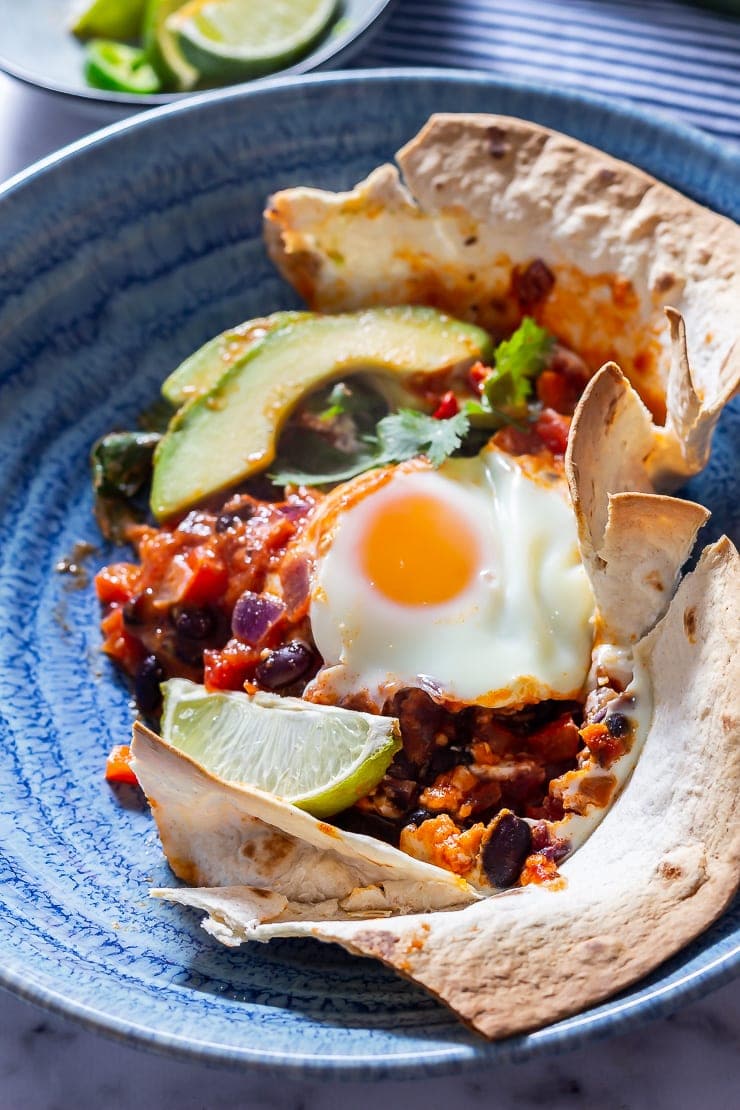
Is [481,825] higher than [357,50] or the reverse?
the reverse

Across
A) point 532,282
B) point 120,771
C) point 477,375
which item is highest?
point 532,282

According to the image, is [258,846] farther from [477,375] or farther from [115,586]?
[477,375]

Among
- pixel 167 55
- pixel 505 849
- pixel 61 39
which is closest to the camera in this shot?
pixel 505 849

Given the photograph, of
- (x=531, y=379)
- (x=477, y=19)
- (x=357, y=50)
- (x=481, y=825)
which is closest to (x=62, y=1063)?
(x=481, y=825)

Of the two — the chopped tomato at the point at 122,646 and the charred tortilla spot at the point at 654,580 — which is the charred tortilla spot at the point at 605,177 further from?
the chopped tomato at the point at 122,646

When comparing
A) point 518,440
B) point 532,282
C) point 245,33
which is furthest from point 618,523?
point 245,33

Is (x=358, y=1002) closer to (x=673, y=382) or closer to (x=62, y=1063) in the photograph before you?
(x=62, y=1063)
